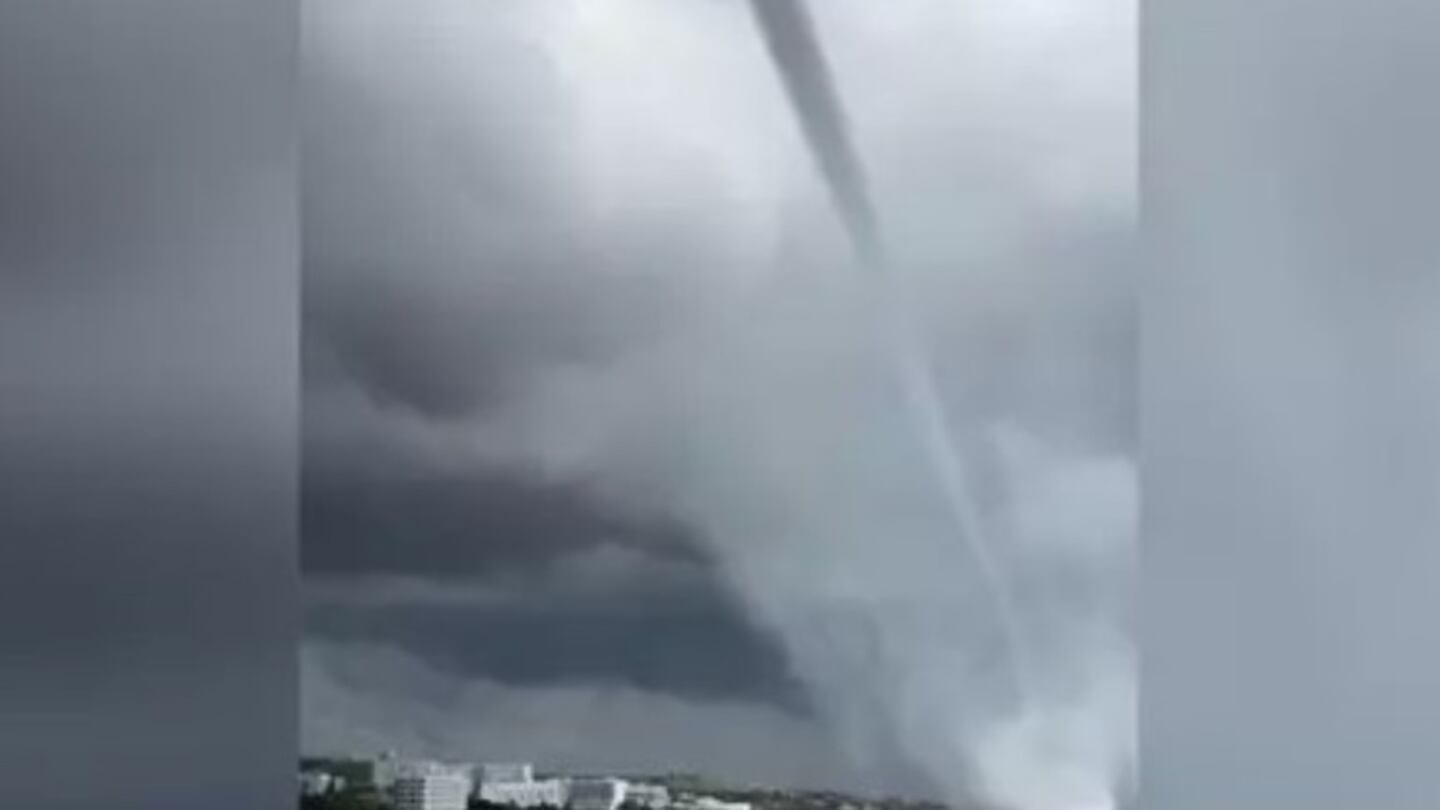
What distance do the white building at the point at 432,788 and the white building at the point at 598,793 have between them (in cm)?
19

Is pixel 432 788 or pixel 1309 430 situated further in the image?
pixel 432 788

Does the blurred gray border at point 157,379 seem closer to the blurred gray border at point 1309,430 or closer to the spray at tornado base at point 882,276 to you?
the spray at tornado base at point 882,276

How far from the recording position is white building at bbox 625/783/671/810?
4113mm

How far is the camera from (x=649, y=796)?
13.5 ft

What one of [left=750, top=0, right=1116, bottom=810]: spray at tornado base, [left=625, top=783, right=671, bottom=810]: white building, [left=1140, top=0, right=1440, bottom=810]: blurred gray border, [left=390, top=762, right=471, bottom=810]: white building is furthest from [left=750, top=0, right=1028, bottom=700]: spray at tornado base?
[left=390, top=762, right=471, bottom=810]: white building

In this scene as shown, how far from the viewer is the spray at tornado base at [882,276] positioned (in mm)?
4055

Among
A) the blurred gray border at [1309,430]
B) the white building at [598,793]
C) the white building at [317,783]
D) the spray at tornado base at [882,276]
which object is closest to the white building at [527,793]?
the white building at [598,793]

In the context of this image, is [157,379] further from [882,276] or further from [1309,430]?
[1309,430]

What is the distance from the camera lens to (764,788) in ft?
13.4

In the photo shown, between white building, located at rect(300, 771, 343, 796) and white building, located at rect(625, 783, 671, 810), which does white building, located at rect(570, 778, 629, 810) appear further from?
white building, located at rect(300, 771, 343, 796)

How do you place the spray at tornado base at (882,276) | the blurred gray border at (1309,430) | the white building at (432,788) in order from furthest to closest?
the white building at (432,788), the spray at tornado base at (882,276), the blurred gray border at (1309,430)

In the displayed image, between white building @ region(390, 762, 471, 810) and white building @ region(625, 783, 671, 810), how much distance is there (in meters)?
0.28

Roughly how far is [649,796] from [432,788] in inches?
14.6

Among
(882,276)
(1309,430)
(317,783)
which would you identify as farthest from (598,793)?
(1309,430)
